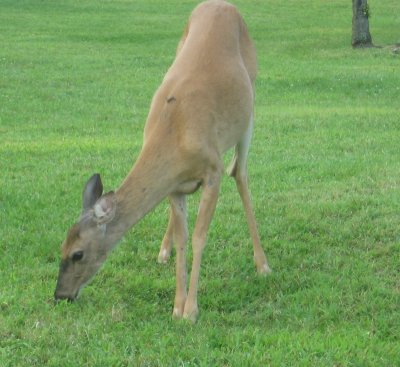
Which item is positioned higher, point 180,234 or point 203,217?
point 203,217

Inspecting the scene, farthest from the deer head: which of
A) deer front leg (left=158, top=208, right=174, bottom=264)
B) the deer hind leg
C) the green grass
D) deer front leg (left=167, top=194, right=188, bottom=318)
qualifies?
the deer hind leg

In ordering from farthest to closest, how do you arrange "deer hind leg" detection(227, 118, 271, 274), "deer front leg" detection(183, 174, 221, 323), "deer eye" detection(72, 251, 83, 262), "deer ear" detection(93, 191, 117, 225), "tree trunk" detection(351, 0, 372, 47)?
"tree trunk" detection(351, 0, 372, 47) < "deer hind leg" detection(227, 118, 271, 274) < "deer front leg" detection(183, 174, 221, 323) < "deer eye" detection(72, 251, 83, 262) < "deer ear" detection(93, 191, 117, 225)

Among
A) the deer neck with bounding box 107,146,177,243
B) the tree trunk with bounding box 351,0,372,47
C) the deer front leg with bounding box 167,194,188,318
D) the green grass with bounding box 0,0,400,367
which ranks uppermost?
the deer neck with bounding box 107,146,177,243

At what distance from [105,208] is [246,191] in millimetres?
1907

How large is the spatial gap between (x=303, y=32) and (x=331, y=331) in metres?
23.8

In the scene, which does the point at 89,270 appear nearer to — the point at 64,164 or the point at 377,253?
the point at 377,253

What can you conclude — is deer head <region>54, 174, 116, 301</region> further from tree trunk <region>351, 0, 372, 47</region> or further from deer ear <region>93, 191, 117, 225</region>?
tree trunk <region>351, 0, 372, 47</region>

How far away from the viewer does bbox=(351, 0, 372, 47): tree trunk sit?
24031 millimetres

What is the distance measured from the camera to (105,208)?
5.35 m

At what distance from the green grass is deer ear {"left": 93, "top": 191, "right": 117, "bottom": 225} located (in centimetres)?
65

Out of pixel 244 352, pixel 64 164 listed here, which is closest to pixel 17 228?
pixel 64 164

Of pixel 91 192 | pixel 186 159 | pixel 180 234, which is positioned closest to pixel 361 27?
pixel 180 234

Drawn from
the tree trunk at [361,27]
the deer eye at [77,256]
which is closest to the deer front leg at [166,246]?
the deer eye at [77,256]

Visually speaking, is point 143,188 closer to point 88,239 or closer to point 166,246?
point 88,239
